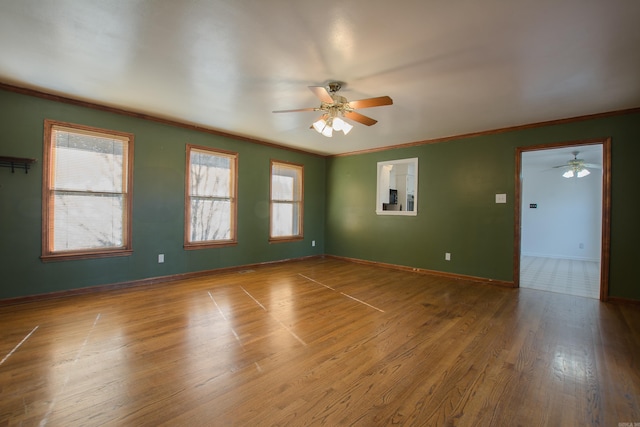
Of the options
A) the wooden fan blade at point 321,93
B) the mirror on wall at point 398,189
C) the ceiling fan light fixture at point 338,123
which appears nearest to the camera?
the wooden fan blade at point 321,93

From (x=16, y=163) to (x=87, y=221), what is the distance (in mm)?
949

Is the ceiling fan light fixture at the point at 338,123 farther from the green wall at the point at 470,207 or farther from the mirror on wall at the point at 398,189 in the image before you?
the mirror on wall at the point at 398,189

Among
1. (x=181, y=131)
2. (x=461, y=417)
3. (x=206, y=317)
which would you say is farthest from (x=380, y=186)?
(x=461, y=417)

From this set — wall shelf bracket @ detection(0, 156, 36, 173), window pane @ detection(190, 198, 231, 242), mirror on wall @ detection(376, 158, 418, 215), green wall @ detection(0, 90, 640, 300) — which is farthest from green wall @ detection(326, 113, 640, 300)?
wall shelf bracket @ detection(0, 156, 36, 173)

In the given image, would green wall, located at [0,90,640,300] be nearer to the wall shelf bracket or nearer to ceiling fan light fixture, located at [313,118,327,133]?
the wall shelf bracket

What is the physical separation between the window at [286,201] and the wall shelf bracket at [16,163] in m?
3.54

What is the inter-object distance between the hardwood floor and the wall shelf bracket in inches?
63.6

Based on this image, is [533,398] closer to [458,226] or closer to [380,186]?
[458,226]

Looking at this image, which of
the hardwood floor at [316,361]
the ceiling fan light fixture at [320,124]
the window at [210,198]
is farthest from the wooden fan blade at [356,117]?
the window at [210,198]

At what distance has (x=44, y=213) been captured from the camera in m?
3.47

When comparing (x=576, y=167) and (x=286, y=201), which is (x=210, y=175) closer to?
(x=286, y=201)

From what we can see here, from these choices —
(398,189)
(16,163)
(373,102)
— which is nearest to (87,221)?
(16,163)

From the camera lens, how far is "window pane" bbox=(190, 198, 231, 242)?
15.8 feet

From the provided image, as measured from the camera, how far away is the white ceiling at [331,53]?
1917 millimetres
